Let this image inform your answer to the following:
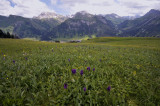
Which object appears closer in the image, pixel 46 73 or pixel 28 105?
pixel 28 105

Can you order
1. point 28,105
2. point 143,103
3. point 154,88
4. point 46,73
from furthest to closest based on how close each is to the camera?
point 46,73
point 154,88
point 143,103
point 28,105

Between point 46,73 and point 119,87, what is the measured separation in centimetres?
400

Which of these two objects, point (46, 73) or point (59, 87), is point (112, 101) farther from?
point (46, 73)

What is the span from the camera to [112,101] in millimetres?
3541

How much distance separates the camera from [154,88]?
4492 mm

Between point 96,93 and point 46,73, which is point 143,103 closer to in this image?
point 96,93

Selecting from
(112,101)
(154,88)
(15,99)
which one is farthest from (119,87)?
(15,99)

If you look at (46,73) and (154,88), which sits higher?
(46,73)

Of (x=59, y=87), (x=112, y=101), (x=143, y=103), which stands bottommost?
(x=143, y=103)

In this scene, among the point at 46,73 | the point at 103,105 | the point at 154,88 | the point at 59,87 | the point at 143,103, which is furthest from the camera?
the point at 46,73

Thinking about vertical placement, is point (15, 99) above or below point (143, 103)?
above

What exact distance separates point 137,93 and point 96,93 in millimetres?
2012

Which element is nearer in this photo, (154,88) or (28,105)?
(28,105)

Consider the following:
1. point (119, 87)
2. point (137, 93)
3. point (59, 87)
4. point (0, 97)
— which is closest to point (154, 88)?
point (137, 93)
